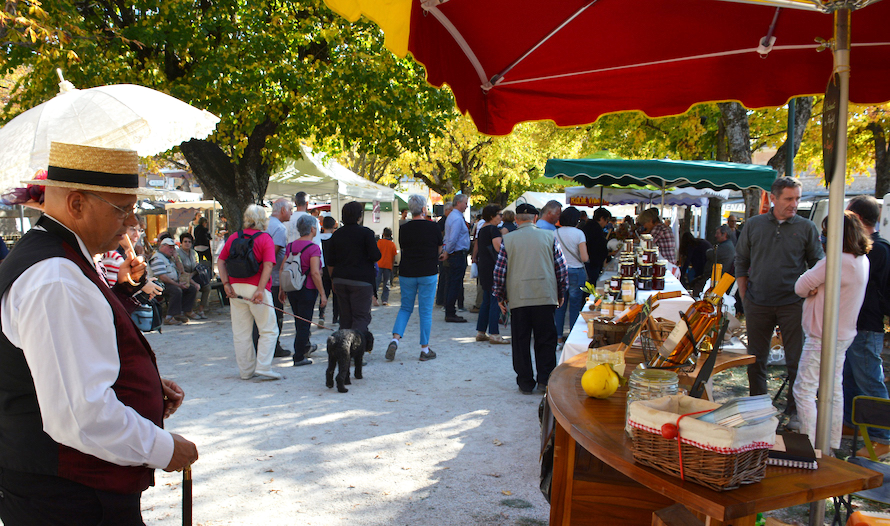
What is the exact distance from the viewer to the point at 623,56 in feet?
11.2

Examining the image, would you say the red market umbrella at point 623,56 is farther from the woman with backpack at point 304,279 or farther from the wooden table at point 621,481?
the woman with backpack at point 304,279

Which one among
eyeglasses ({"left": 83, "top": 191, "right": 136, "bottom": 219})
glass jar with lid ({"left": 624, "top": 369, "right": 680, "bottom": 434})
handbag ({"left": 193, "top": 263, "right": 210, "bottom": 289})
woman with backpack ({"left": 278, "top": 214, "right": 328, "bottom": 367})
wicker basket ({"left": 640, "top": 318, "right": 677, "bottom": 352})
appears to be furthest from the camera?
handbag ({"left": 193, "top": 263, "right": 210, "bottom": 289})

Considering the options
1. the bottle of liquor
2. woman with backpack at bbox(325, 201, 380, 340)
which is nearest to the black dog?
woman with backpack at bbox(325, 201, 380, 340)

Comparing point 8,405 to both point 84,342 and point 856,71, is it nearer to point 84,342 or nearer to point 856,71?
point 84,342

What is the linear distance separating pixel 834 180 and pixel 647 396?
3.86 feet

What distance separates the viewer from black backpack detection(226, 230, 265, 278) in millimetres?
6297

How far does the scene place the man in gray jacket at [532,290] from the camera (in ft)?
19.5

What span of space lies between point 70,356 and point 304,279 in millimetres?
5758

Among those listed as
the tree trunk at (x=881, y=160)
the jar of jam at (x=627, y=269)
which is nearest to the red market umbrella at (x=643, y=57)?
the jar of jam at (x=627, y=269)

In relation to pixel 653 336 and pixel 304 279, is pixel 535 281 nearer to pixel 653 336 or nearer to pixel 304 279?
pixel 653 336

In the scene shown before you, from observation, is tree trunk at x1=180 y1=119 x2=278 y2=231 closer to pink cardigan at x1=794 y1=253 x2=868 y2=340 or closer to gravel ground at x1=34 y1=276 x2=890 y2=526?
gravel ground at x1=34 y1=276 x2=890 y2=526

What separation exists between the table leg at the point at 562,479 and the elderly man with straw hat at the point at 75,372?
1.71 metres

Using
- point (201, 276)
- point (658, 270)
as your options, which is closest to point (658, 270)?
point (658, 270)

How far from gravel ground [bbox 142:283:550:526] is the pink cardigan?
2359 millimetres
